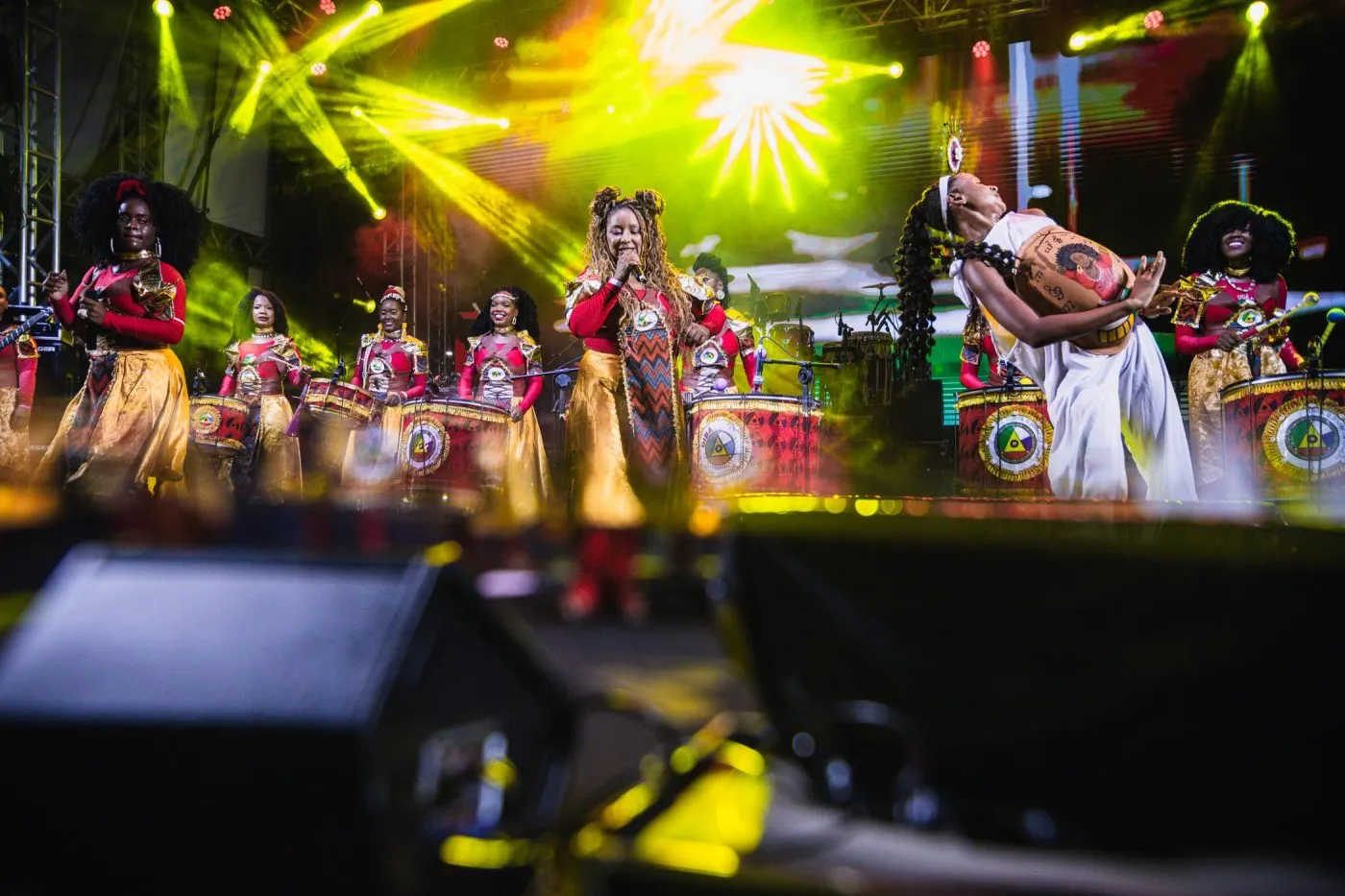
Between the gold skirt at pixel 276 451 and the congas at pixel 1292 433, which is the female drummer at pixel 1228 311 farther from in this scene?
the gold skirt at pixel 276 451

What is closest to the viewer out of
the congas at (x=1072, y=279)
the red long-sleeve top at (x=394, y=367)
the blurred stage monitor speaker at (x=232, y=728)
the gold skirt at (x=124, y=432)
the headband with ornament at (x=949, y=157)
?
the blurred stage monitor speaker at (x=232, y=728)

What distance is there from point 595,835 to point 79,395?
5155mm

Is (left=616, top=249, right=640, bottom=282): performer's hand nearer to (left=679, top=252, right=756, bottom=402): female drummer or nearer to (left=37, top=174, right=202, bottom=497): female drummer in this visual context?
(left=679, top=252, right=756, bottom=402): female drummer

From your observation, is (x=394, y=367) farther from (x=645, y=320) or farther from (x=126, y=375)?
(x=645, y=320)

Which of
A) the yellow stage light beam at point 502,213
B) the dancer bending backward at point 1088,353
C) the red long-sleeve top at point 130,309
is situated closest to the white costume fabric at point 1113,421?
the dancer bending backward at point 1088,353

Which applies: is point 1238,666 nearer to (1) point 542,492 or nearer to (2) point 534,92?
(1) point 542,492

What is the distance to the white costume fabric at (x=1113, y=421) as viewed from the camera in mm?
4125

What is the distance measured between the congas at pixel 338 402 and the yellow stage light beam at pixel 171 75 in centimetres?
400

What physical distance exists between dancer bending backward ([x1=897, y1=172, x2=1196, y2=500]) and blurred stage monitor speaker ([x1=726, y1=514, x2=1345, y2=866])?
124 inches

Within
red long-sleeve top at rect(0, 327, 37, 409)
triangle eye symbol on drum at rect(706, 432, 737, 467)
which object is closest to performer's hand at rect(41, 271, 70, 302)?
red long-sleeve top at rect(0, 327, 37, 409)

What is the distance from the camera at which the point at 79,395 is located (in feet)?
16.0

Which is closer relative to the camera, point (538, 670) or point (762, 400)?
point (538, 670)

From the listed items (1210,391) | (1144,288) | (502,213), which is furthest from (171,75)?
(1210,391)

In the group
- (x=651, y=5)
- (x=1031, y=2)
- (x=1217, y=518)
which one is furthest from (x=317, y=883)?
(x=651, y=5)
